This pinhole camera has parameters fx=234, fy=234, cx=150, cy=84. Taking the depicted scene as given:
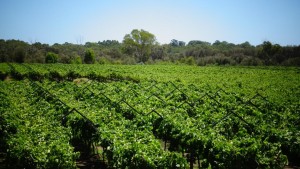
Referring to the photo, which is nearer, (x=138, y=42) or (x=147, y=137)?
(x=147, y=137)

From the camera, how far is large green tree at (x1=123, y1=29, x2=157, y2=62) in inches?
3775

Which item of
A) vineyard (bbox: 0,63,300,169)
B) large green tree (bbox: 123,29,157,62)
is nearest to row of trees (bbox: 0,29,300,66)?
large green tree (bbox: 123,29,157,62)

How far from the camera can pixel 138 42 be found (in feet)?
319

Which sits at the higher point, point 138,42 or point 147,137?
point 138,42

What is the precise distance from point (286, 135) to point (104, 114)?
300 inches

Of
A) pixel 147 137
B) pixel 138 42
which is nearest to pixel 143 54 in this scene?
pixel 138 42

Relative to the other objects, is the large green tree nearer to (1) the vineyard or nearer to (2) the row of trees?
(2) the row of trees

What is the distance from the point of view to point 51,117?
35.4ft

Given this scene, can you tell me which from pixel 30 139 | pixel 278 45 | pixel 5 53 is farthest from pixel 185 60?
pixel 30 139

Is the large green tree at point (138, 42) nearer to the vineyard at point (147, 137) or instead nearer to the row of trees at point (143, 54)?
the row of trees at point (143, 54)

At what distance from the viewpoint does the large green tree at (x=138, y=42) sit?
315ft

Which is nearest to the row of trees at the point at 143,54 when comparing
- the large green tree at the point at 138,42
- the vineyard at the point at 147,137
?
the large green tree at the point at 138,42

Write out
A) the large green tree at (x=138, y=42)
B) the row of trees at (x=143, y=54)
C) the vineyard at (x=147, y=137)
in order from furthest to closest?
the large green tree at (x=138, y=42) < the row of trees at (x=143, y=54) < the vineyard at (x=147, y=137)

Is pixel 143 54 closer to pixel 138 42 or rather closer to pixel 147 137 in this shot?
pixel 138 42
